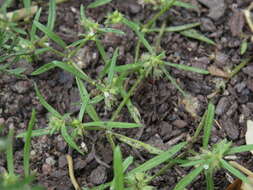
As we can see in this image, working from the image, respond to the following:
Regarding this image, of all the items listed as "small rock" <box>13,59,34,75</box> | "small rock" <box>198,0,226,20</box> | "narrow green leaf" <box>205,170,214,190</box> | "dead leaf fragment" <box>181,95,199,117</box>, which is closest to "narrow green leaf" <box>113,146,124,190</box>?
"narrow green leaf" <box>205,170,214,190</box>

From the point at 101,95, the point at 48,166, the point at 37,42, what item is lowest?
the point at 48,166

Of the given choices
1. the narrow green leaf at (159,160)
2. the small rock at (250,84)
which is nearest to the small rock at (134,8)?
the small rock at (250,84)

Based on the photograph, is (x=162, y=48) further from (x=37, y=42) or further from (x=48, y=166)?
(x=48, y=166)

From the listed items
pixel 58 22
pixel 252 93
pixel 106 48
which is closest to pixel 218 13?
pixel 252 93

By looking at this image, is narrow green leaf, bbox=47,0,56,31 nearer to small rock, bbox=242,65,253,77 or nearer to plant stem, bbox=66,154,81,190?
plant stem, bbox=66,154,81,190

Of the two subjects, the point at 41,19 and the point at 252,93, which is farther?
the point at 41,19

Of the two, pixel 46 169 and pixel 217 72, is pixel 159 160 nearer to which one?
pixel 46 169

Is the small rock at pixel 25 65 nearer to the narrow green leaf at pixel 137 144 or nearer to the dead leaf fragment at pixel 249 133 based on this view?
the narrow green leaf at pixel 137 144
